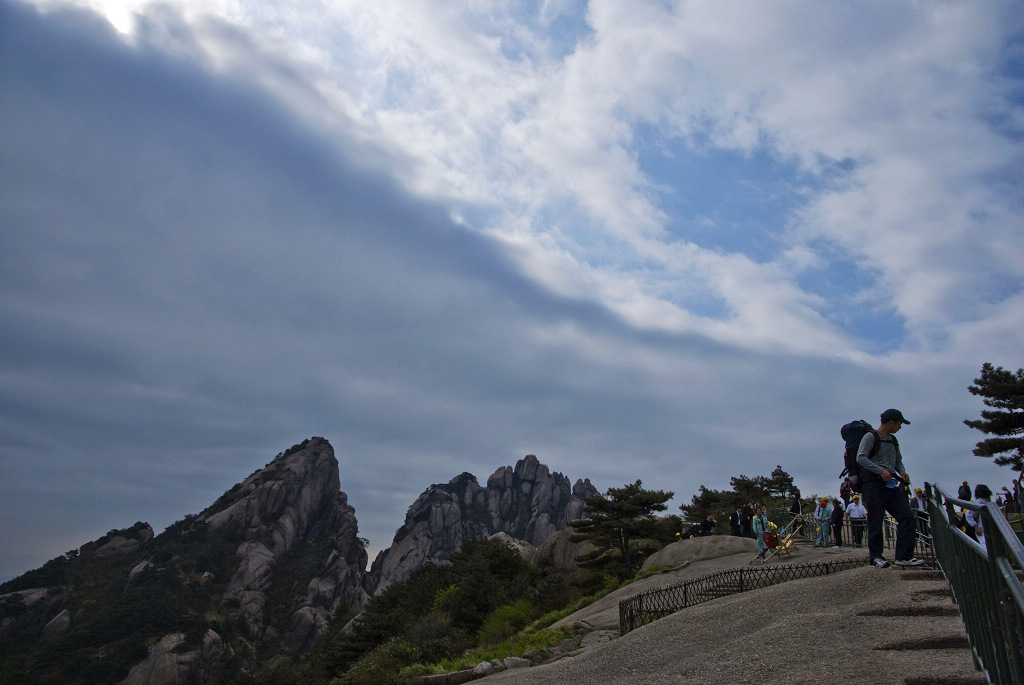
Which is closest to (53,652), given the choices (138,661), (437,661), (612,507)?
(138,661)

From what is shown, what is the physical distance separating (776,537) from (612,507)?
1367 centimetres

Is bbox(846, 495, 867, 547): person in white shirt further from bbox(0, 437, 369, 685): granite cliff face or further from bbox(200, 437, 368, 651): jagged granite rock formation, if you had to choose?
bbox(200, 437, 368, 651): jagged granite rock formation

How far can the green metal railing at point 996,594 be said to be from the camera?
3.05 m

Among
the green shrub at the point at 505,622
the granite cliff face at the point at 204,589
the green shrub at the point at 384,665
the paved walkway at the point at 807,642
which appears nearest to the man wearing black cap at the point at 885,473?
the paved walkway at the point at 807,642

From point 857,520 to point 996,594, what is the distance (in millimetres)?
18754

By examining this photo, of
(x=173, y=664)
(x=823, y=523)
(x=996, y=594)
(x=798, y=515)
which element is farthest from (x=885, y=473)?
(x=173, y=664)

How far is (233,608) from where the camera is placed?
291 feet

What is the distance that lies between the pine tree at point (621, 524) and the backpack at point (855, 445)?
25.2 m

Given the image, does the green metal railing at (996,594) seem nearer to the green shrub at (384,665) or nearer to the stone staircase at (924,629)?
Answer: the stone staircase at (924,629)

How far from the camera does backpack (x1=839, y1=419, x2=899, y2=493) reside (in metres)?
7.88

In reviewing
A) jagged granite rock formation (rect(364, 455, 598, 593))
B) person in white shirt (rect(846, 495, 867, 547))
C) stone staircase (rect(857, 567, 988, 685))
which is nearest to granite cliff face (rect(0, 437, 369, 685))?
jagged granite rock formation (rect(364, 455, 598, 593))

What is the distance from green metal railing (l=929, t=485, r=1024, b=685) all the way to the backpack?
134 inches

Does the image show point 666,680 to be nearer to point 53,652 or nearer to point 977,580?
point 977,580

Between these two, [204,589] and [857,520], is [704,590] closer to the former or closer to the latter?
[857,520]
